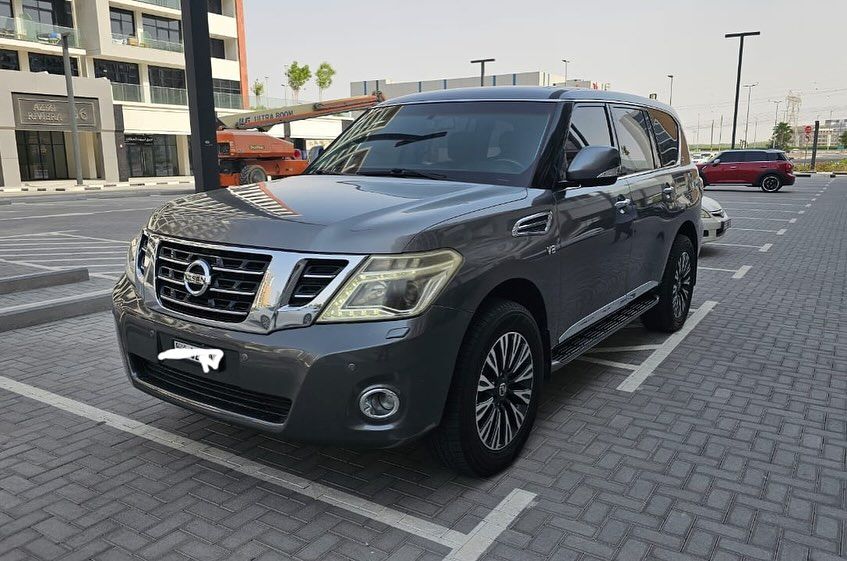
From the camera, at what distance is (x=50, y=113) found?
36.0m

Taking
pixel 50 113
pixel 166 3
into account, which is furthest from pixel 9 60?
pixel 166 3

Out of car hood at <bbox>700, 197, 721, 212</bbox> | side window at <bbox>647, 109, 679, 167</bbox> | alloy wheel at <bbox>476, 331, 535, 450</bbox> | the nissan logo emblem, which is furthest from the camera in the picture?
car hood at <bbox>700, 197, 721, 212</bbox>

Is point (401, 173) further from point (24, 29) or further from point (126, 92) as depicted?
point (126, 92)

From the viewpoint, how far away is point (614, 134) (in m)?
5.00

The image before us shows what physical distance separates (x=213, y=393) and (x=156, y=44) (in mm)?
45816

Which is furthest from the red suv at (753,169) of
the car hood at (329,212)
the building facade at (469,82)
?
the building facade at (469,82)

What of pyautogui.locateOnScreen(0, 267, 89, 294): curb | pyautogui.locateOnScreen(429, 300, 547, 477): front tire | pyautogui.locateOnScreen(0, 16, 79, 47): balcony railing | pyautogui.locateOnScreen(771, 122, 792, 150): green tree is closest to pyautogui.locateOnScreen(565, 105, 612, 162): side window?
pyautogui.locateOnScreen(429, 300, 547, 477): front tire

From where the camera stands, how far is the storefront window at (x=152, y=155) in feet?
138

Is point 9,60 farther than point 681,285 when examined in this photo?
Yes

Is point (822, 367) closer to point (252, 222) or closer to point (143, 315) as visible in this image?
point (252, 222)

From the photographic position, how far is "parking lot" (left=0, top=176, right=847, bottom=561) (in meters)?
3.01

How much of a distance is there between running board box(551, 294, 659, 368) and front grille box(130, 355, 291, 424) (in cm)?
170

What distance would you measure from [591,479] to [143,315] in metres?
2.43

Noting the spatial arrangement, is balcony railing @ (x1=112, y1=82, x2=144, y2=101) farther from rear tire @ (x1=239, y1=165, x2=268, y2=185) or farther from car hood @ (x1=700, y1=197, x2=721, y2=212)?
car hood @ (x1=700, y1=197, x2=721, y2=212)
